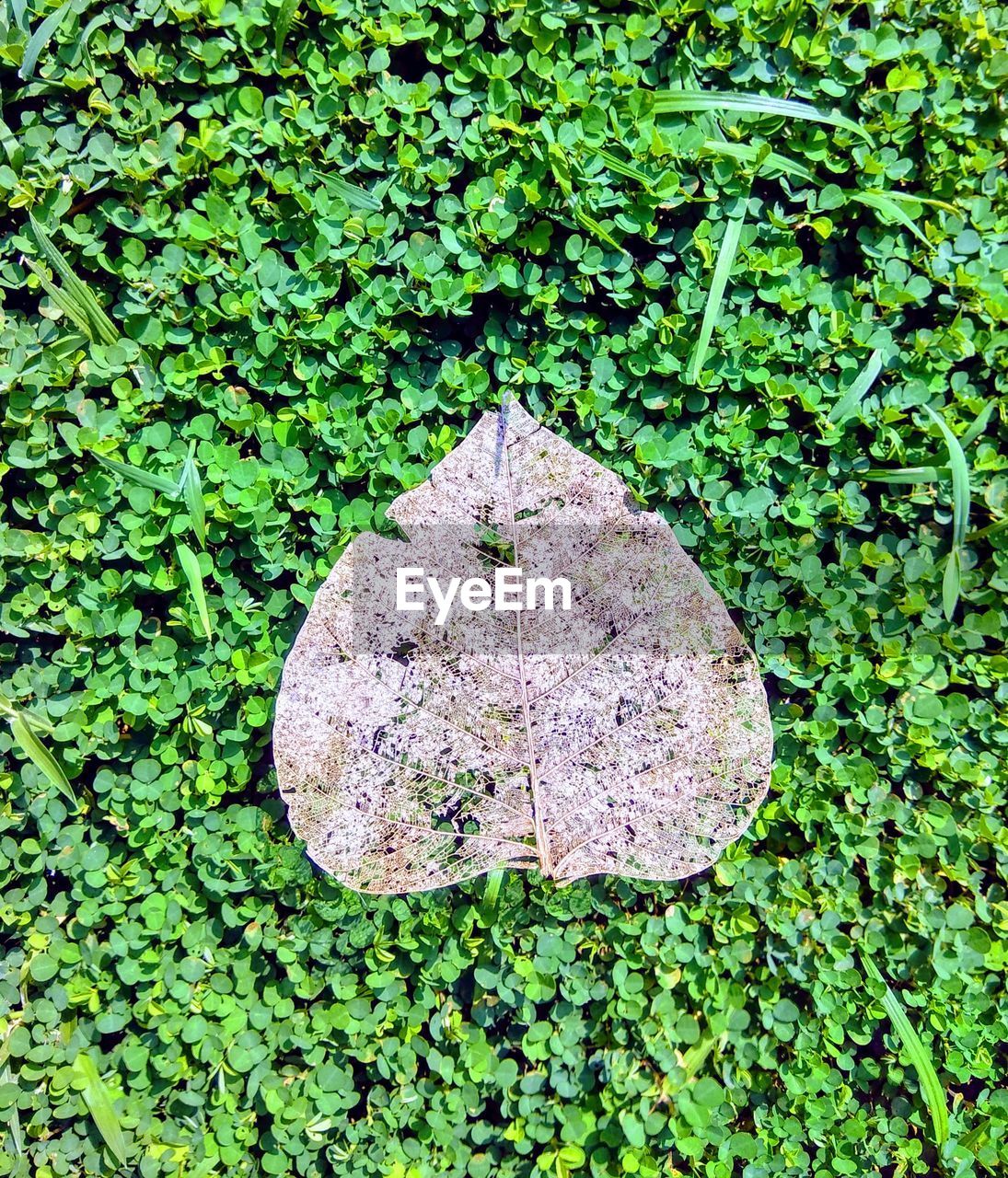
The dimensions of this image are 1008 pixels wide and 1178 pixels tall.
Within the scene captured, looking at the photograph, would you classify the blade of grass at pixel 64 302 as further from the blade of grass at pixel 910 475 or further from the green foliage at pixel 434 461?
the blade of grass at pixel 910 475

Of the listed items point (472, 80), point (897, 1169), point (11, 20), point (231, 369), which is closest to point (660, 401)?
point (472, 80)

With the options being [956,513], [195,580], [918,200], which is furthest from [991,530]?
[195,580]

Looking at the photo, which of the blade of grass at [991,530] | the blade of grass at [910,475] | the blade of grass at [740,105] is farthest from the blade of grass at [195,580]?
the blade of grass at [991,530]

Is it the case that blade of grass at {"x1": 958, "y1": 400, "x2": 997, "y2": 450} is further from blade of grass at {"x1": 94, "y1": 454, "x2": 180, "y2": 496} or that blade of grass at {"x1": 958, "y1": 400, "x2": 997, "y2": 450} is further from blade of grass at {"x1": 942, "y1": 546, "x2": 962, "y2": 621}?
blade of grass at {"x1": 94, "y1": 454, "x2": 180, "y2": 496}

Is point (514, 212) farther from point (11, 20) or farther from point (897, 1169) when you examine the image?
point (897, 1169)

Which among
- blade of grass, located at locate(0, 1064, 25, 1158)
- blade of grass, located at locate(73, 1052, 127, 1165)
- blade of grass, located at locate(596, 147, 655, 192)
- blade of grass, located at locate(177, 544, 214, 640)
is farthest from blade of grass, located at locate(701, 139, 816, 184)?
blade of grass, located at locate(0, 1064, 25, 1158)
